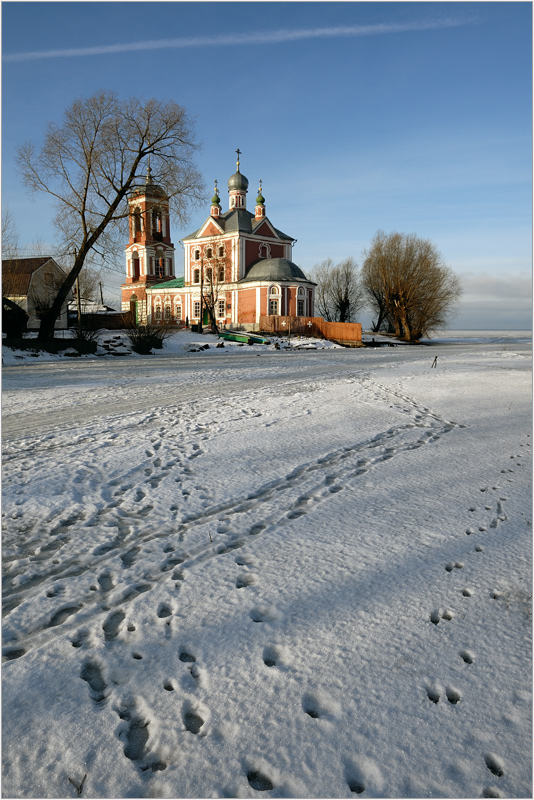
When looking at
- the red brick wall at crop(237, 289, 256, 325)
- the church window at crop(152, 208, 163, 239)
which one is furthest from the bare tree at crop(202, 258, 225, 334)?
the church window at crop(152, 208, 163, 239)

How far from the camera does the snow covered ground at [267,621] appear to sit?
1.90 meters

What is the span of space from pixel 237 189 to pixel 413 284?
19518 millimetres

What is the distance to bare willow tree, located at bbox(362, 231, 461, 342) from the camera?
147 ft

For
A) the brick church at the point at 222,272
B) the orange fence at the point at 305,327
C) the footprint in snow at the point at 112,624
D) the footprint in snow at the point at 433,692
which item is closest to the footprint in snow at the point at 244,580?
the footprint in snow at the point at 112,624

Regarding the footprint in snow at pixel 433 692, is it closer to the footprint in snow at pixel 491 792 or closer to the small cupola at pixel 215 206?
the footprint in snow at pixel 491 792

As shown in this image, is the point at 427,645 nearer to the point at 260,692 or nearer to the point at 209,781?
the point at 260,692

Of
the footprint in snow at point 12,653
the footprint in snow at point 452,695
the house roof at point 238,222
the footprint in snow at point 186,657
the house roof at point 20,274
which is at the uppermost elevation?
the house roof at point 238,222

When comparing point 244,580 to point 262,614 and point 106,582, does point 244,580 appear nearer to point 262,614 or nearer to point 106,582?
point 262,614

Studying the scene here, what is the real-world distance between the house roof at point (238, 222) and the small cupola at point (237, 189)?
0.81 meters

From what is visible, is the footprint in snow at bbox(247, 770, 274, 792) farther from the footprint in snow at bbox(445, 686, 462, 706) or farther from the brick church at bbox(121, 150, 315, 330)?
the brick church at bbox(121, 150, 315, 330)

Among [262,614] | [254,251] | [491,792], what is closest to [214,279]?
[254,251]

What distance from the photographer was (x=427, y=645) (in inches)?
97.4

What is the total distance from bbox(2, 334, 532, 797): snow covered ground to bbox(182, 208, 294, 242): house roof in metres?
43.0

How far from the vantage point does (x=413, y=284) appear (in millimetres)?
45000
